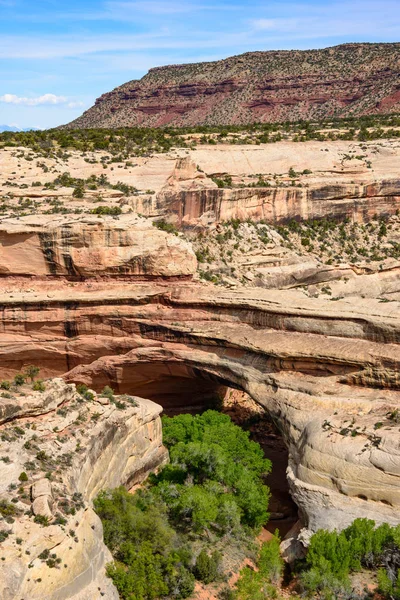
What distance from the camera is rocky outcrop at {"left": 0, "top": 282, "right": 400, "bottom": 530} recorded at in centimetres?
2439

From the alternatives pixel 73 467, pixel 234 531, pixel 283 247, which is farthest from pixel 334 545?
pixel 283 247

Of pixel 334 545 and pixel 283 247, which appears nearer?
pixel 334 545

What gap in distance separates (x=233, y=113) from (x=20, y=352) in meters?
102

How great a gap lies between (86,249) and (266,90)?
101m

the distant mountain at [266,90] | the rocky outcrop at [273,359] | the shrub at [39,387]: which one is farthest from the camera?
the distant mountain at [266,90]

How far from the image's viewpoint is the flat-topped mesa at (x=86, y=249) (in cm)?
3334

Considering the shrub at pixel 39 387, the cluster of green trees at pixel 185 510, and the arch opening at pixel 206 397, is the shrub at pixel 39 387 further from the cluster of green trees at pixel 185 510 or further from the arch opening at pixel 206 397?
the arch opening at pixel 206 397

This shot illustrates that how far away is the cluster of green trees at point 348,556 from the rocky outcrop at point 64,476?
6.75 metres

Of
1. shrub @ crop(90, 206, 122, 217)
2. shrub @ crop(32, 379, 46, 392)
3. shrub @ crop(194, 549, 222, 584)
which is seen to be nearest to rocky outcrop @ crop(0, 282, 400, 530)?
shrub @ crop(194, 549, 222, 584)

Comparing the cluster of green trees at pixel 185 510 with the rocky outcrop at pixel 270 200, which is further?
the rocky outcrop at pixel 270 200

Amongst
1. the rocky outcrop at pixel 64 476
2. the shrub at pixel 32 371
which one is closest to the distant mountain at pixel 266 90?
the shrub at pixel 32 371

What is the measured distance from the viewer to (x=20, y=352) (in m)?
33.6

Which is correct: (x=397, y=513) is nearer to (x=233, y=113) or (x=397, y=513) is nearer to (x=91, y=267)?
(x=91, y=267)

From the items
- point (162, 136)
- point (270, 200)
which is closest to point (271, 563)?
point (270, 200)
